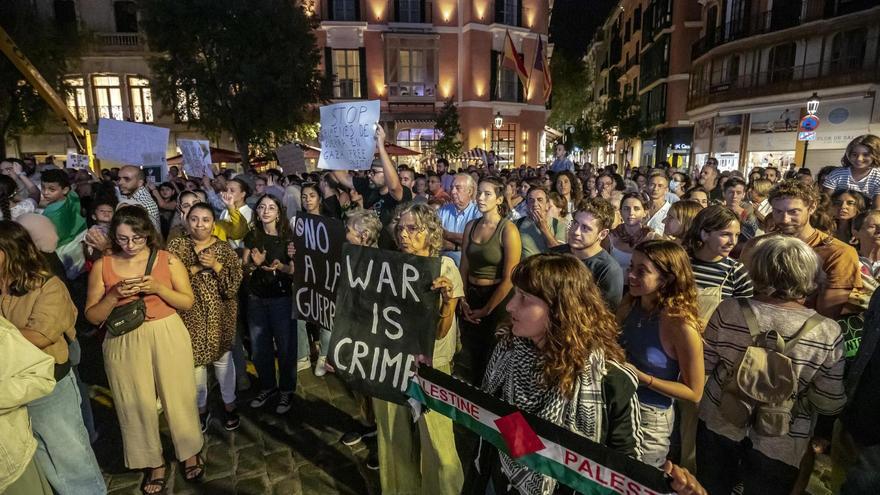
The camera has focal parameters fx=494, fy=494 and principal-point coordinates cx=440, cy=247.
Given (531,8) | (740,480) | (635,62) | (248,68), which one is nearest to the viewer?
(740,480)

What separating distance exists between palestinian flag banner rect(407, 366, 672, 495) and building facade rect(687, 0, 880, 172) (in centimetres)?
2592

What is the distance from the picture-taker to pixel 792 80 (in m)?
26.5

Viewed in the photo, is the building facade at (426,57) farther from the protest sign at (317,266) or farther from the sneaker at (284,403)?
the protest sign at (317,266)

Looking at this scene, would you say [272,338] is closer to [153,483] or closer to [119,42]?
[153,483]

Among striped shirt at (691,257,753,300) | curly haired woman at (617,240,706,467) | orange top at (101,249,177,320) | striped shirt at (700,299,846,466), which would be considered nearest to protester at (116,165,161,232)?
orange top at (101,249,177,320)

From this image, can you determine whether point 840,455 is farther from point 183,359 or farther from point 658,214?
point 183,359

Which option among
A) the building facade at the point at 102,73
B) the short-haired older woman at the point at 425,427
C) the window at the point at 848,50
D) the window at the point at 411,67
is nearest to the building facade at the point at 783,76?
the window at the point at 848,50

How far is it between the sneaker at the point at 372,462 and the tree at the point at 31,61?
24.7 metres

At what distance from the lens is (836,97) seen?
24.6 metres

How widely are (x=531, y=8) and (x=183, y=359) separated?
3310cm

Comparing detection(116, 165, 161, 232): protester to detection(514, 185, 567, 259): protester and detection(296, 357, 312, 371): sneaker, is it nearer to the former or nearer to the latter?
detection(296, 357, 312, 371): sneaker

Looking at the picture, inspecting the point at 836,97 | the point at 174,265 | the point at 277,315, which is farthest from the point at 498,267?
the point at 836,97

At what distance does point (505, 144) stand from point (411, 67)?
7757 mm

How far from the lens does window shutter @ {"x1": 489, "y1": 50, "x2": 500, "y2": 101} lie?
101 ft
